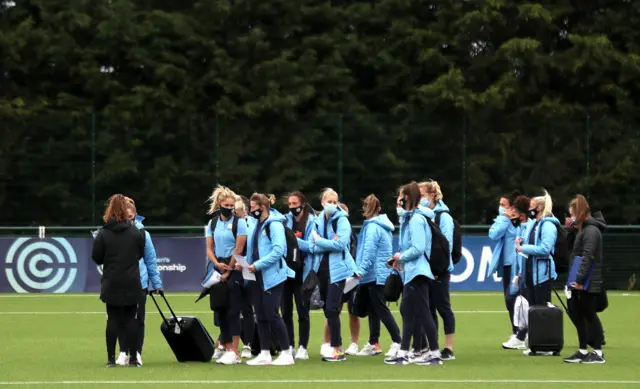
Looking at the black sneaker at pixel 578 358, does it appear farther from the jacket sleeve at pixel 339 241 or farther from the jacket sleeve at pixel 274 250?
the jacket sleeve at pixel 274 250

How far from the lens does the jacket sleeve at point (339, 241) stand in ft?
52.9

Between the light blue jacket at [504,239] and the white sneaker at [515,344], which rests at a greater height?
the light blue jacket at [504,239]

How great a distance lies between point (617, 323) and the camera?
21.7 m

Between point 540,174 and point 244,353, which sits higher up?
point 540,174

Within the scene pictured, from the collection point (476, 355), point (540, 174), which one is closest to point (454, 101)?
point (540, 174)

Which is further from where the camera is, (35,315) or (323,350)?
(35,315)

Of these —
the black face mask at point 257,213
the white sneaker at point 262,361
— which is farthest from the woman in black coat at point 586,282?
the black face mask at point 257,213

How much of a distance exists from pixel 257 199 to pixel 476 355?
133 inches

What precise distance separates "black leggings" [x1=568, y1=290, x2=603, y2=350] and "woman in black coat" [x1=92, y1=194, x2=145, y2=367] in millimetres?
4595

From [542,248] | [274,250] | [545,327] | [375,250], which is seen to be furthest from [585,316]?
[274,250]

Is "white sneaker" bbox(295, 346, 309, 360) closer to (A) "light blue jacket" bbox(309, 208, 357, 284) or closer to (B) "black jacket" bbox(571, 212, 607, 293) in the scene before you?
(A) "light blue jacket" bbox(309, 208, 357, 284)

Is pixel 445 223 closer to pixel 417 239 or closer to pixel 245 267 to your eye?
pixel 417 239

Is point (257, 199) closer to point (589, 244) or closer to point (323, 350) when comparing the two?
point (323, 350)

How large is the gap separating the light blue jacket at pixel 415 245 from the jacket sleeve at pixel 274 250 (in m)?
1.24
